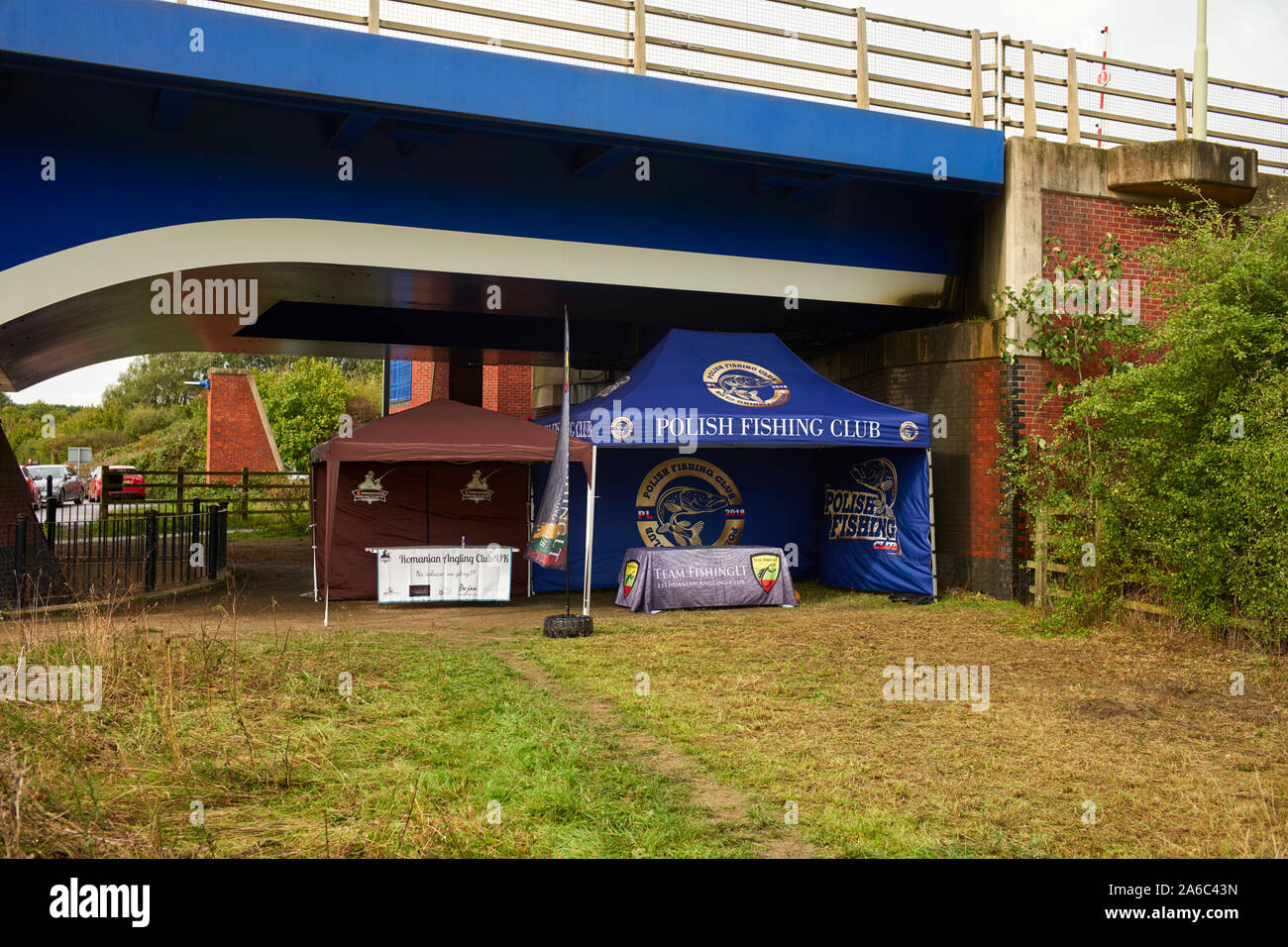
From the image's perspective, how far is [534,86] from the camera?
Answer: 1301 cm

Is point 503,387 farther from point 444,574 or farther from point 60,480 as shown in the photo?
point 60,480

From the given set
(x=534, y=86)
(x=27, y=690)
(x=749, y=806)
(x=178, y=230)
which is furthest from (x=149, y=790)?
(x=534, y=86)

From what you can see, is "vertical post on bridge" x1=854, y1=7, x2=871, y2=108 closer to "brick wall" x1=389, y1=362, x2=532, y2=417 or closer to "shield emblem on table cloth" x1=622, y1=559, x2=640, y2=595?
"shield emblem on table cloth" x1=622, y1=559, x2=640, y2=595

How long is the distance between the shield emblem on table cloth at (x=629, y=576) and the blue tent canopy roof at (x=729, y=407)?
1793 millimetres

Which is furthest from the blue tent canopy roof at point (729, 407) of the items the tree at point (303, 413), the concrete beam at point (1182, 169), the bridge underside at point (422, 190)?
the tree at point (303, 413)

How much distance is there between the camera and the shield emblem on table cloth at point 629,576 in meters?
14.8

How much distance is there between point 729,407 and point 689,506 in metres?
3.39

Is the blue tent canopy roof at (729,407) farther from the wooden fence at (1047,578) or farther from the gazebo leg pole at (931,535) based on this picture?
the wooden fence at (1047,578)

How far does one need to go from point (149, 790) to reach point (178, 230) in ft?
29.5

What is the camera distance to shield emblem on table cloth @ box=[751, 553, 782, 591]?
15023 mm

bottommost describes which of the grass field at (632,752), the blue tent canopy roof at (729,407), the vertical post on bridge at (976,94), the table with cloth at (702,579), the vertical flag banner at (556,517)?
the grass field at (632,752)

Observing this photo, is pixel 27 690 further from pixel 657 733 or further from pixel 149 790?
pixel 657 733

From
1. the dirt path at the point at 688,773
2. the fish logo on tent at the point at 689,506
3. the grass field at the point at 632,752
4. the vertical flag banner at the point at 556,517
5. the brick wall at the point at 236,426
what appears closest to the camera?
the grass field at the point at 632,752

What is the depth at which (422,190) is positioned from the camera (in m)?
14.0
